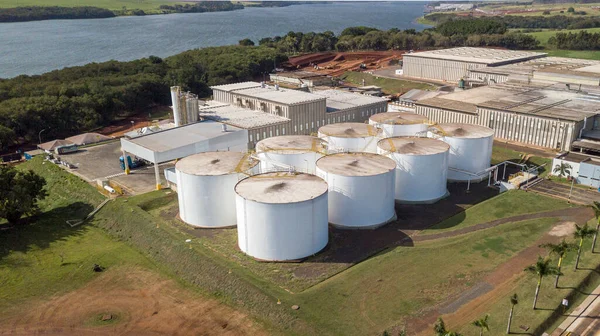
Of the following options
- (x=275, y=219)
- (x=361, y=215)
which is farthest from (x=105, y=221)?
(x=361, y=215)

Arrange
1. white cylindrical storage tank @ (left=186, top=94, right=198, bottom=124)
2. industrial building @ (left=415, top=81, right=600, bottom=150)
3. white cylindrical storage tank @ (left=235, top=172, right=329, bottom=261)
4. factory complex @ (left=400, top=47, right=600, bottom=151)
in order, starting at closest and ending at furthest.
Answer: white cylindrical storage tank @ (left=235, top=172, right=329, bottom=261), industrial building @ (left=415, top=81, right=600, bottom=150), factory complex @ (left=400, top=47, right=600, bottom=151), white cylindrical storage tank @ (left=186, top=94, right=198, bottom=124)

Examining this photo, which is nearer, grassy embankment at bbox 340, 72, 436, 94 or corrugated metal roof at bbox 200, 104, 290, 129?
corrugated metal roof at bbox 200, 104, 290, 129

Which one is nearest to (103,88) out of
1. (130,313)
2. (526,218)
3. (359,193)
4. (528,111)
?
(130,313)

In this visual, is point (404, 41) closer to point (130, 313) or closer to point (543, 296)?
point (543, 296)

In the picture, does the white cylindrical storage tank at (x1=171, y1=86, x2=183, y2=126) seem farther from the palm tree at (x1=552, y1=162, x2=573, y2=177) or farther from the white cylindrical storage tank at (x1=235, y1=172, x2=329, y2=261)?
the palm tree at (x1=552, y1=162, x2=573, y2=177)

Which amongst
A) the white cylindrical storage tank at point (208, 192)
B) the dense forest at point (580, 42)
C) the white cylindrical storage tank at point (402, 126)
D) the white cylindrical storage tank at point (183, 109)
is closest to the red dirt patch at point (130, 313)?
the white cylindrical storage tank at point (208, 192)

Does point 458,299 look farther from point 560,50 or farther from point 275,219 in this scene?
point 560,50

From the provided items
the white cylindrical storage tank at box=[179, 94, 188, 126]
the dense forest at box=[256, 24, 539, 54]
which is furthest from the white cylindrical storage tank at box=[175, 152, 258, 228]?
the dense forest at box=[256, 24, 539, 54]
